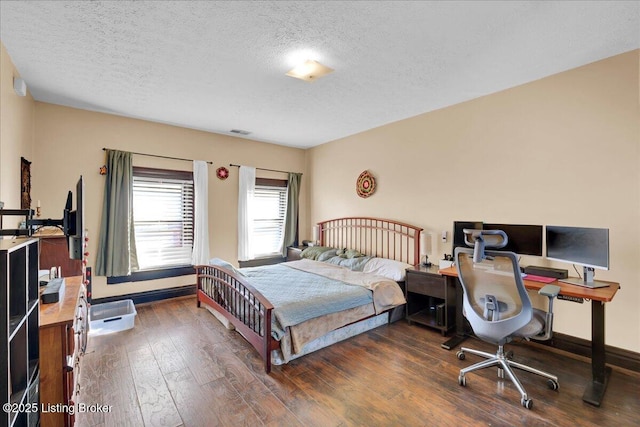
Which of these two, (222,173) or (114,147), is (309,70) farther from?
(114,147)

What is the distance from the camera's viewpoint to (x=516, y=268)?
81.0 inches

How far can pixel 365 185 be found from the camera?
15.3ft

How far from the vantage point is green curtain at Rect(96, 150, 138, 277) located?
12.5 feet

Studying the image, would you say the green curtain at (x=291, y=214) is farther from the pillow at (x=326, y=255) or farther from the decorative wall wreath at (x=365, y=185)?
the decorative wall wreath at (x=365, y=185)

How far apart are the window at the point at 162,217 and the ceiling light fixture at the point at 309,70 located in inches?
106

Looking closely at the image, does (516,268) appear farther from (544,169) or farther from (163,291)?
(163,291)

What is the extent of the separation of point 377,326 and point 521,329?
1.59m

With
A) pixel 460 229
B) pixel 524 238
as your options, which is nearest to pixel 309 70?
pixel 460 229

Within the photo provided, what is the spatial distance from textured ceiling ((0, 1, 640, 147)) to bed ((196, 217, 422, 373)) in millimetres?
2009

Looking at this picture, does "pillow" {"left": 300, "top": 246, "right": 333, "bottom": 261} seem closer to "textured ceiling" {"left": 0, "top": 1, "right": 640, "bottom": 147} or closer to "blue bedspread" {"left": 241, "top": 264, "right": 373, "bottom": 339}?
"blue bedspread" {"left": 241, "top": 264, "right": 373, "bottom": 339}

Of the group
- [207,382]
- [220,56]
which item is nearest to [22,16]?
[220,56]

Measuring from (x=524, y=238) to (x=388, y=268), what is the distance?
1.56 meters

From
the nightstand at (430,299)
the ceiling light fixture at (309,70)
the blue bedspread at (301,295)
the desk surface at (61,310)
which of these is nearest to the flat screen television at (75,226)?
the desk surface at (61,310)

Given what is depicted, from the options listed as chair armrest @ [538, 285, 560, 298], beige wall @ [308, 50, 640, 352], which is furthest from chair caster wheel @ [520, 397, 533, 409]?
beige wall @ [308, 50, 640, 352]
